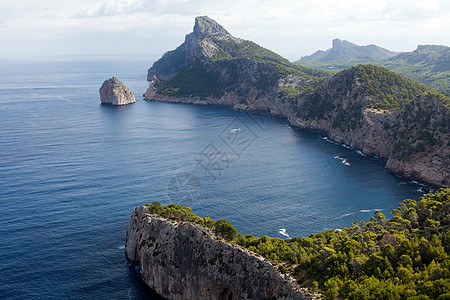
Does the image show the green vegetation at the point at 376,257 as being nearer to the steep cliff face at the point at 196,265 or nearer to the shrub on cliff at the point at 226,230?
the shrub on cliff at the point at 226,230

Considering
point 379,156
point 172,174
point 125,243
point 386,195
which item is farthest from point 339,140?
point 125,243

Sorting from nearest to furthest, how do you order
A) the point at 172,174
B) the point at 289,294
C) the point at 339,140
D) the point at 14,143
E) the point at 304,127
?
the point at 289,294 < the point at 172,174 < the point at 14,143 < the point at 339,140 < the point at 304,127

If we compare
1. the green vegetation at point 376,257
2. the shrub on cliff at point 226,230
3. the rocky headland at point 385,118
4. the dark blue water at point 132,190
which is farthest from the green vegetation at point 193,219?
the rocky headland at point 385,118

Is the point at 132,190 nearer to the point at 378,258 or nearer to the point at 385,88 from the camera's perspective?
the point at 378,258

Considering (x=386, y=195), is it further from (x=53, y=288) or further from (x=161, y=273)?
(x=53, y=288)

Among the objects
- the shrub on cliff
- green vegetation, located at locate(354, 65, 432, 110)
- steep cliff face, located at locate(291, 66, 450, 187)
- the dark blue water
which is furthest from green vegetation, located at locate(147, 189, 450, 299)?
green vegetation, located at locate(354, 65, 432, 110)
